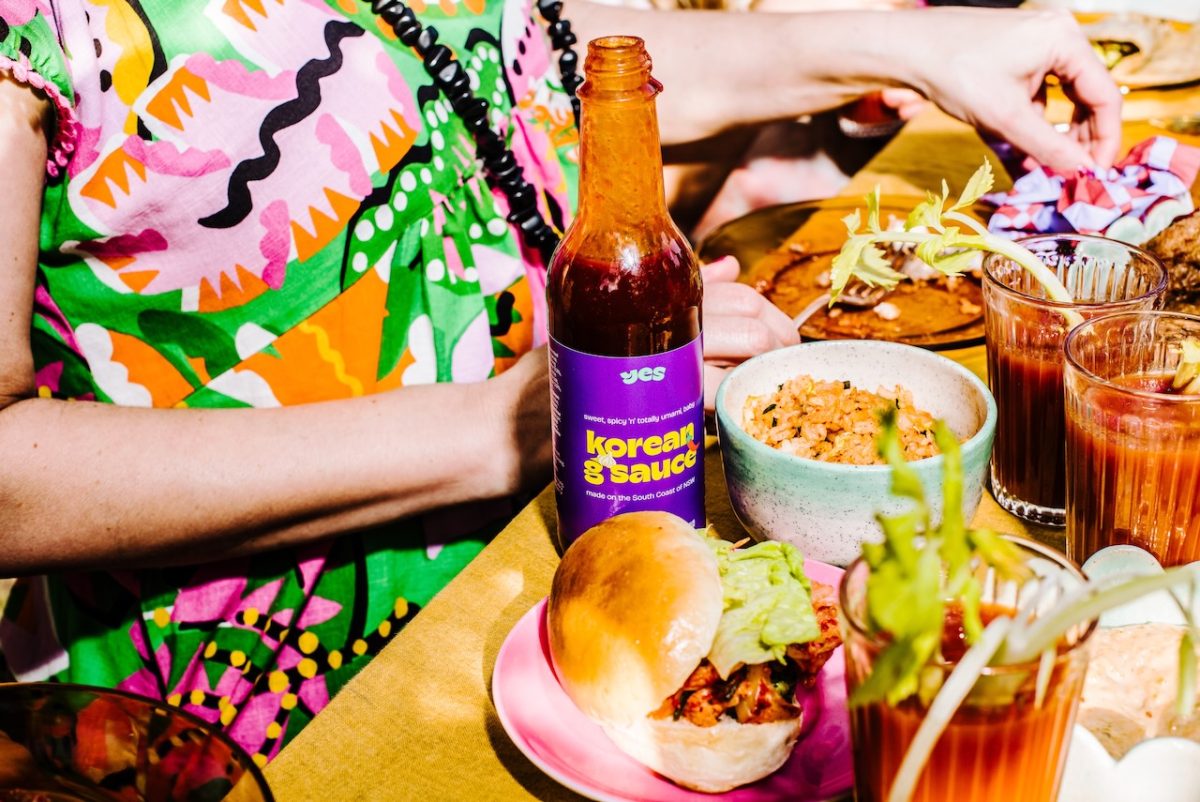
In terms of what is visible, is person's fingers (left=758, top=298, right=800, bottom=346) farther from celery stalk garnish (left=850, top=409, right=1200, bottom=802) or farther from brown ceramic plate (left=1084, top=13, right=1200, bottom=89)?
brown ceramic plate (left=1084, top=13, right=1200, bottom=89)

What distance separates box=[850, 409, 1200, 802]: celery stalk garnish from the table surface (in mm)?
309

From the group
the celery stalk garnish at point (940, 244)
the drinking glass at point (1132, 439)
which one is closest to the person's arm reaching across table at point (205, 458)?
the celery stalk garnish at point (940, 244)

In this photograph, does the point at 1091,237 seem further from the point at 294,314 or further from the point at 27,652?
the point at 27,652

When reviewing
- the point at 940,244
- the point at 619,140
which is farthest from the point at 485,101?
the point at 940,244

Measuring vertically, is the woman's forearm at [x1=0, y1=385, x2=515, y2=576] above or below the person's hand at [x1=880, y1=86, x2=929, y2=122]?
below

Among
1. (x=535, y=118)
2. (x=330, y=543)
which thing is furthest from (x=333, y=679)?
(x=535, y=118)

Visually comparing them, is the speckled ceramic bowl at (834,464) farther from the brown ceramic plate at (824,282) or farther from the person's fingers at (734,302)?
the brown ceramic plate at (824,282)

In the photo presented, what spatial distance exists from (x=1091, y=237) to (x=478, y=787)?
0.73 m

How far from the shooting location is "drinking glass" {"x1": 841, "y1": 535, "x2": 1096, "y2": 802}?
21.7 inches

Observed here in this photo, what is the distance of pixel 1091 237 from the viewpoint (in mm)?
1022

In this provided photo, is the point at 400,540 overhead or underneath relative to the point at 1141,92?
underneath

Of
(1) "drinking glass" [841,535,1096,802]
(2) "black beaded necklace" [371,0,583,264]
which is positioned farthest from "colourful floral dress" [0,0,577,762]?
(1) "drinking glass" [841,535,1096,802]

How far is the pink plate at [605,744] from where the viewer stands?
714mm

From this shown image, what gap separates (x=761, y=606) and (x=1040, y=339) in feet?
1.23
